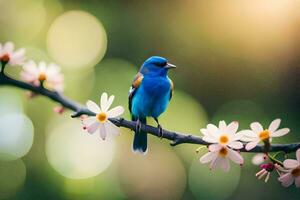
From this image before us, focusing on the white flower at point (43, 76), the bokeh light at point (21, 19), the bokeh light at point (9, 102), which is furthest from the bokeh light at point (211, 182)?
the white flower at point (43, 76)

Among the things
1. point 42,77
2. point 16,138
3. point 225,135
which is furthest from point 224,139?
point 16,138

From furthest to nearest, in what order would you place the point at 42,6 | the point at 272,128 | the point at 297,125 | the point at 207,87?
the point at 42,6 → the point at 207,87 → the point at 297,125 → the point at 272,128

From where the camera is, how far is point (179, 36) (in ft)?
7.93

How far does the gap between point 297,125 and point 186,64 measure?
57 centimetres

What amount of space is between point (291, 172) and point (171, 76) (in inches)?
64.5

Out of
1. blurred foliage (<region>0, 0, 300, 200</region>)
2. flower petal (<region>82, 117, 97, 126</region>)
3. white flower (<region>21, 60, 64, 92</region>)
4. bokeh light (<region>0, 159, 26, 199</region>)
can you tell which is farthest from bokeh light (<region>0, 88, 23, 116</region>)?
flower petal (<region>82, 117, 97, 126</region>)

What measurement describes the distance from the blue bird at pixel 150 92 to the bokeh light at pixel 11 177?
1.32 meters

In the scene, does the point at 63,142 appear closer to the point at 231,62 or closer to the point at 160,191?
the point at 160,191

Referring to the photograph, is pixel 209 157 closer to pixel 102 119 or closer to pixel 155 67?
pixel 102 119

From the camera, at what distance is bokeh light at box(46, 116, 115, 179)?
2084 millimetres

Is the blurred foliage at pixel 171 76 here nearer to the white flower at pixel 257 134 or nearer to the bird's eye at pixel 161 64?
the bird's eye at pixel 161 64

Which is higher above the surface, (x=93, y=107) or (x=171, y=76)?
(x=93, y=107)

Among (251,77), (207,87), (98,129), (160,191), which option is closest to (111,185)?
(160,191)

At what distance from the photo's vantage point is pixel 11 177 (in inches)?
90.9
